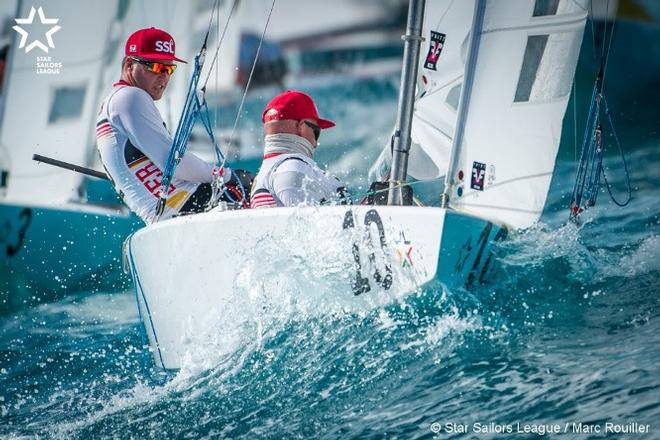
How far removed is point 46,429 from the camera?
10.2 ft

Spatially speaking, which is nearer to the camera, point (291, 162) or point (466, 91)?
point (291, 162)

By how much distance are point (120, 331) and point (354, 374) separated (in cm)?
209

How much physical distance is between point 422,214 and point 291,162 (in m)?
0.68

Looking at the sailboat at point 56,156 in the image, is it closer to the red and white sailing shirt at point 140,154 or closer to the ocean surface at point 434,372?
the ocean surface at point 434,372

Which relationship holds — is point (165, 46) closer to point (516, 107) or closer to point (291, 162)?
point (291, 162)

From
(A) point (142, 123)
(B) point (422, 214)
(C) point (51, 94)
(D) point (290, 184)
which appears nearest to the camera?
(B) point (422, 214)

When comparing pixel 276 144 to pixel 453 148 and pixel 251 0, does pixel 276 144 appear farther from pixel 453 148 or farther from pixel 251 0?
pixel 251 0

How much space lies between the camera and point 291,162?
3.15m

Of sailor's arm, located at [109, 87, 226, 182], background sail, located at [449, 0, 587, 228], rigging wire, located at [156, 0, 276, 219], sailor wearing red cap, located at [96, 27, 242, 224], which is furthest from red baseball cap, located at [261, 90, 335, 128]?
background sail, located at [449, 0, 587, 228]

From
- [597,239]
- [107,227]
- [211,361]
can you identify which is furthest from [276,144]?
[107,227]

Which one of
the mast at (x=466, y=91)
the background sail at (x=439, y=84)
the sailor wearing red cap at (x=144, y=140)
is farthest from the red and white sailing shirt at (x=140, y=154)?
the mast at (x=466, y=91)

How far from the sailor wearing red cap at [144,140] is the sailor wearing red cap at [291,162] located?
324 mm

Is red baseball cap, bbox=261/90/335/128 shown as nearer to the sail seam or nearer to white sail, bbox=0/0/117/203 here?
the sail seam

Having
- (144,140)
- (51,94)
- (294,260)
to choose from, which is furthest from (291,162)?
(51,94)
